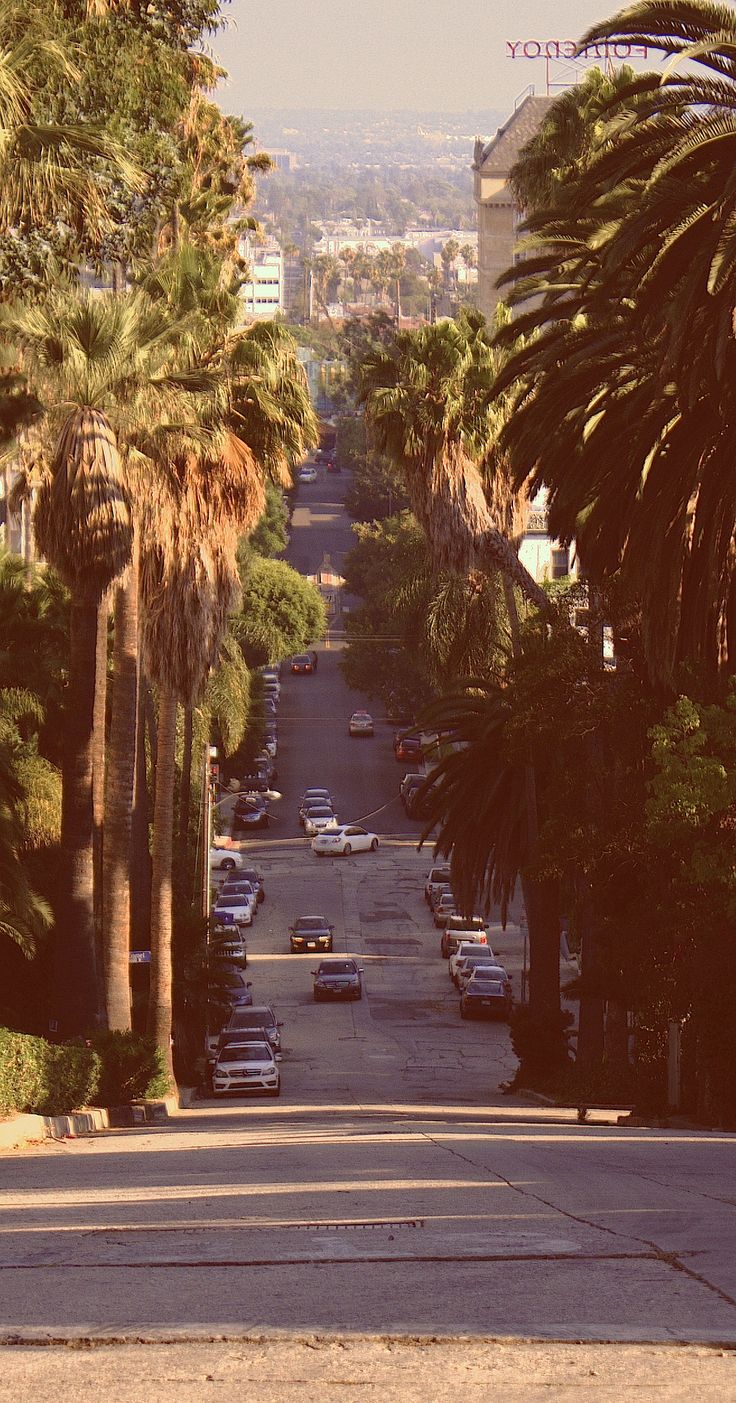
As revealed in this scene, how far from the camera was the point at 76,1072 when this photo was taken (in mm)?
23297

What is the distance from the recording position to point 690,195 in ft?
66.1

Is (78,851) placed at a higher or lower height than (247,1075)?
higher

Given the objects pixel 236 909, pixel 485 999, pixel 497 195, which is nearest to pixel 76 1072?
pixel 485 999

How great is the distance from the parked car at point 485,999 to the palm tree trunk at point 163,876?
59.4 feet

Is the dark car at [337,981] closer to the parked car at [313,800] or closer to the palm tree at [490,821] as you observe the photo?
the palm tree at [490,821]

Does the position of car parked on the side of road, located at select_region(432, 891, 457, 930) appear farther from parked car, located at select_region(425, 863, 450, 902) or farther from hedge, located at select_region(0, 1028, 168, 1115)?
hedge, located at select_region(0, 1028, 168, 1115)

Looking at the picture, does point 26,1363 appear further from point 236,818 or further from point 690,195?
point 236,818

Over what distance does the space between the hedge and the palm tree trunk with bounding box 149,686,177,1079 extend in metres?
3.26

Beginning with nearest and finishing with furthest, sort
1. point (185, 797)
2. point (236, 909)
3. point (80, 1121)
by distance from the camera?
1. point (80, 1121)
2. point (185, 797)
3. point (236, 909)

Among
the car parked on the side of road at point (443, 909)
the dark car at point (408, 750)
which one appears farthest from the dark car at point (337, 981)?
the dark car at point (408, 750)

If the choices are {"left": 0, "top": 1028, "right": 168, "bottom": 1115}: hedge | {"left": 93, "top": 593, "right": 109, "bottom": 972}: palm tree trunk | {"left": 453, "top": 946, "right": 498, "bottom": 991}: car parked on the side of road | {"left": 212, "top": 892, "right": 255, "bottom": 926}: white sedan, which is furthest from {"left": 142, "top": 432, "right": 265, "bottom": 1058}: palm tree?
{"left": 212, "top": 892, "right": 255, "bottom": 926}: white sedan

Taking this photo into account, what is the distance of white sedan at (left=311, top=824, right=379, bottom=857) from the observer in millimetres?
76688

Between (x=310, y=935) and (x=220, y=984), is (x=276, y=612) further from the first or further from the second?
(x=220, y=984)

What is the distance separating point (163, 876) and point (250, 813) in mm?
50318
